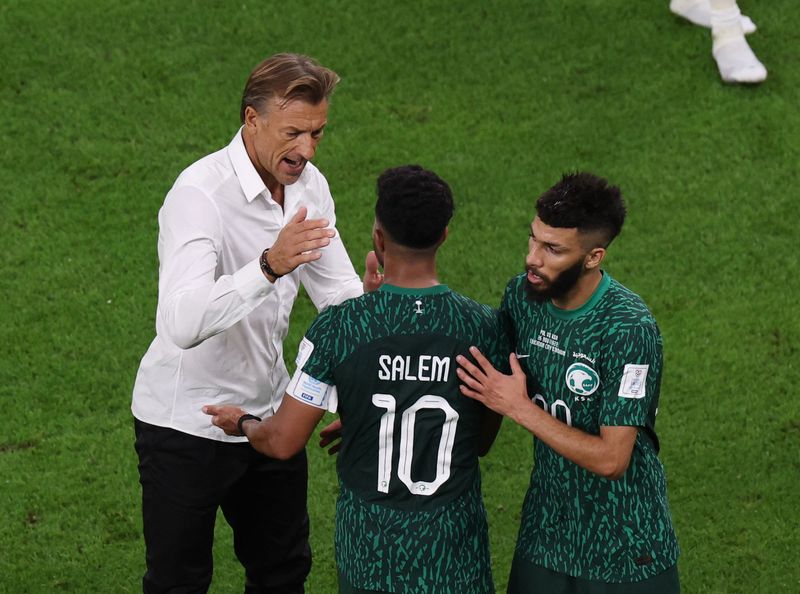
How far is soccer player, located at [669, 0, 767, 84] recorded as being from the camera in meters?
8.56

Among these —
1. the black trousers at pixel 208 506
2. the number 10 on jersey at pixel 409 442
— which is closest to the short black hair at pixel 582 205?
the number 10 on jersey at pixel 409 442

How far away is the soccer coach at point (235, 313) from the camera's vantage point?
3.74 m

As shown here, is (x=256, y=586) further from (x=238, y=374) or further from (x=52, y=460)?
(x=52, y=460)

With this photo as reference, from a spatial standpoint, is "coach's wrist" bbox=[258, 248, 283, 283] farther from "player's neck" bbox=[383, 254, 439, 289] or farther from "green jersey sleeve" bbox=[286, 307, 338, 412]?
"player's neck" bbox=[383, 254, 439, 289]

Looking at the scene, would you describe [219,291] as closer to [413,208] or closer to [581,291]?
[413,208]

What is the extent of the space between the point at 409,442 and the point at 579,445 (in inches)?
18.4

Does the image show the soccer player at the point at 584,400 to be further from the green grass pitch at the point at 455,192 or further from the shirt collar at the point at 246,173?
the green grass pitch at the point at 455,192

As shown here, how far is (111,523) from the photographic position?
5.84m

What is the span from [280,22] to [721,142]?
3166 mm

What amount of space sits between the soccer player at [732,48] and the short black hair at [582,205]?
527 centimetres

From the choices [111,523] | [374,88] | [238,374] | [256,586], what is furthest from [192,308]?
[374,88]

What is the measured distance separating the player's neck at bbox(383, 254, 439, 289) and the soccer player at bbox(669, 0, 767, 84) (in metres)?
5.58

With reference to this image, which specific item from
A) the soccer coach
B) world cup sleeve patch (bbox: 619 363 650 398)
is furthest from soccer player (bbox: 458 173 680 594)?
the soccer coach

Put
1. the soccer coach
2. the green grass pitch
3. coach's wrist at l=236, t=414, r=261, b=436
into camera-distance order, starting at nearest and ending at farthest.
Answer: the soccer coach → coach's wrist at l=236, t=414, r=261, b=436 → the green grass pitch
